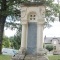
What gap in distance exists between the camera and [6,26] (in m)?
22.1

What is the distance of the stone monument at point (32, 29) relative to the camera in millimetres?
12320

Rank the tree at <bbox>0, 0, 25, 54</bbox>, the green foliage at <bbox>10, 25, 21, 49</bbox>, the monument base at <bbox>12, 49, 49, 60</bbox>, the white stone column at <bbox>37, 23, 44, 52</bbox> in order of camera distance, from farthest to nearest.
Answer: the green foliage at <bbox>10, 25, 21, 49</bbox>, the tree at <bbox>0, 0, 25, 54</bbox>, the white stone column at <bbox>37, 23, 44, 52</bbox>, the monument base at <bbox>12, 49, 49, 60</bbox>

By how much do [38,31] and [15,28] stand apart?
10085 mm

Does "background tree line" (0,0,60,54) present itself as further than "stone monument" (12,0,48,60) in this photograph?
Yes

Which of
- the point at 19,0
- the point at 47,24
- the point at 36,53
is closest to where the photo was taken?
the point at 36,53

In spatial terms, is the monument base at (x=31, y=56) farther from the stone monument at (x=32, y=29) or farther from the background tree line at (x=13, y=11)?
the background tree line at (x=13, y=11)

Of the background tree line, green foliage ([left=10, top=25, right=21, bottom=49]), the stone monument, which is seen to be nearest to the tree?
the background tree line

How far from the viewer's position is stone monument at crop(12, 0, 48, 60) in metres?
12.3

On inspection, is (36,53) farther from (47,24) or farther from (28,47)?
(47,24)

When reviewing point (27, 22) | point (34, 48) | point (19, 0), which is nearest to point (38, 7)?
point (27, 22)

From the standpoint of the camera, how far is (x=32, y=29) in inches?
500

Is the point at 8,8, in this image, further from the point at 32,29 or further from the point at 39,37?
the point at 39,37

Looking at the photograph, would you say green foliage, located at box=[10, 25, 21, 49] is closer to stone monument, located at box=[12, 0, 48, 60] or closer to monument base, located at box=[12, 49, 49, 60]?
stone monument, located at box=[12, 0, 48, 60]

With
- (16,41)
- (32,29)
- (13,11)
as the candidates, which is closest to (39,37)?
(32,29)
